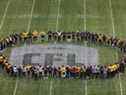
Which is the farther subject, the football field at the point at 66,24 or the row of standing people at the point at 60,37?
the row of standing people at the point at 60,37

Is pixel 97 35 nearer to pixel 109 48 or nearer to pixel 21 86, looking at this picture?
pixel 109 48

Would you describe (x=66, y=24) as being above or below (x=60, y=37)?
above

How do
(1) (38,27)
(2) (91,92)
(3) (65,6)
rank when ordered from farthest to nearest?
(3) (65,6) → (1) (38,27) → (2) (91,92)

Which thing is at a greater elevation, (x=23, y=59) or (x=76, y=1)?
(x=76, y=1)

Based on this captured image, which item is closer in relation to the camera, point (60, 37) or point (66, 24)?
point (60, 37)

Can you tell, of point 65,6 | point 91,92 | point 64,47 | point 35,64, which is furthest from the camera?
point 65,6

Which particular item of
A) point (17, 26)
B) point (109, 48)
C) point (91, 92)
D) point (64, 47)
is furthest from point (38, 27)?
point (91, 92)

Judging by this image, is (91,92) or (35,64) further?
(35,64)

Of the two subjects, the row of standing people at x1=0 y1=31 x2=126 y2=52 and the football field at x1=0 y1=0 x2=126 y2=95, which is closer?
the football field at x1=0 y1=0 x2=126 y2=95
